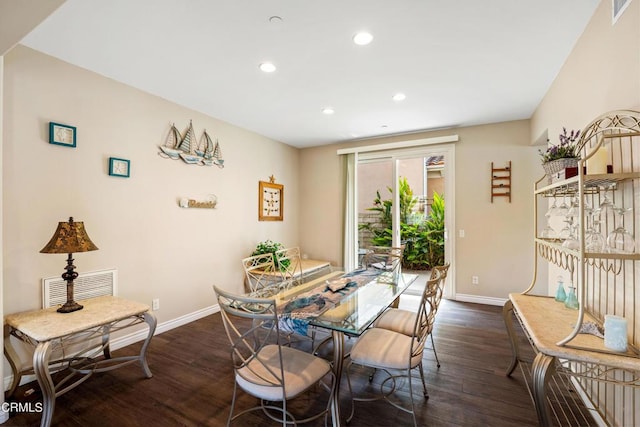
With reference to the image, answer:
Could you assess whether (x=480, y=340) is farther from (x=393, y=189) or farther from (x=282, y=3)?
(x=282, y=3)

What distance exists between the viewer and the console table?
175 cm

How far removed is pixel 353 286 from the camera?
2590 millimetres

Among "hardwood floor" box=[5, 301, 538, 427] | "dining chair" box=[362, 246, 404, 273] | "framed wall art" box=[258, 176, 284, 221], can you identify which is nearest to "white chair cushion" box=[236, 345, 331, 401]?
"hardwood floor" box=[5, 301, 538, 427]

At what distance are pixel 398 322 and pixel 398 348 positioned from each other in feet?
1.49

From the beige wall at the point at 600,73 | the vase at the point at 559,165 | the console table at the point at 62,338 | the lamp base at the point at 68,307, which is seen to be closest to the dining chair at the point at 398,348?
the vase at the point at 559,165

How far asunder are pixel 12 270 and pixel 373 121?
400 cm

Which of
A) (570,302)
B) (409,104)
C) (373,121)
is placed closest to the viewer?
(570,302)

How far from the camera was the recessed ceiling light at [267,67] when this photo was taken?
2.50 meters

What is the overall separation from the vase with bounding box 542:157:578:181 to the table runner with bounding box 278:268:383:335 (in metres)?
1.67

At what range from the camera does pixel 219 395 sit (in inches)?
82.0

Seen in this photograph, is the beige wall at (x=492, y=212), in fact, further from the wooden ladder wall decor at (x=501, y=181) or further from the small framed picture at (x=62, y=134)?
the small framed picture at (x=62, y=134)

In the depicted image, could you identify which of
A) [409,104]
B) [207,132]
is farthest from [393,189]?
[207,132]

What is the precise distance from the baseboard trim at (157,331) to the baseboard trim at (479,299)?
355 cm

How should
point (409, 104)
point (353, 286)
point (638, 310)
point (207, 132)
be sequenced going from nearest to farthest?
1. point (638, 310)
2. point (353, 286)
3. point (409, 104)
4. point (207, 132)
